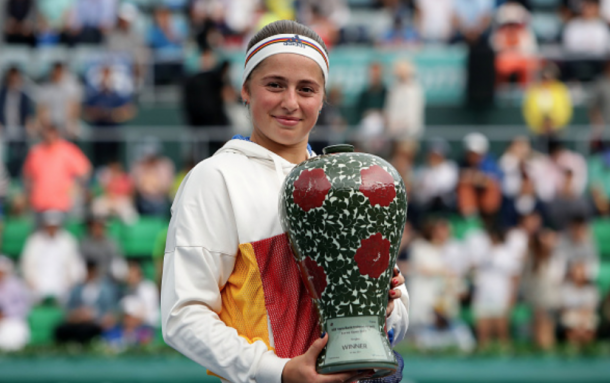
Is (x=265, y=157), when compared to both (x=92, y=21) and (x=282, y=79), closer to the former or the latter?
(x=282, y=79)

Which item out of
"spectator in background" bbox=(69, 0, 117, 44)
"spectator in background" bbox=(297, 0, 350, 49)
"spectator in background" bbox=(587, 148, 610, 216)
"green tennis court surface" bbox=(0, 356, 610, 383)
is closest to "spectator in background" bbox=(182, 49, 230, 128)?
"spectator in background" bbox=(297, 0, 350, 49)

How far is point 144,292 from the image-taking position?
9445 mm

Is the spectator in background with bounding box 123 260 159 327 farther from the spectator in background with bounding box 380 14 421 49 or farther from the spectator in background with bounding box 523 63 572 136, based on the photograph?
the spectator in background with bounding box 380 14 421 49

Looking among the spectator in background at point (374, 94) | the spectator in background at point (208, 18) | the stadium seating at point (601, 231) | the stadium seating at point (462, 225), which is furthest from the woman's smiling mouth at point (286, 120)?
the spectator in background at point (208, 18)

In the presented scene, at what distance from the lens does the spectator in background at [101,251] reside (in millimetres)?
10000

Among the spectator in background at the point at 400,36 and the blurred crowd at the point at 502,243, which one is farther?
the spectator in background at the point at 400,36

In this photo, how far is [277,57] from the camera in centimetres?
259

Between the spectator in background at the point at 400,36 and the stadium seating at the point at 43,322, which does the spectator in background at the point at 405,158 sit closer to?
the spectator in background at the point at 400,36

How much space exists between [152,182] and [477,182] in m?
3.71

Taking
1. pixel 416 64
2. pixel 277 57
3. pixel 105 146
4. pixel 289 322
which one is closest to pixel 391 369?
pixel 289 322

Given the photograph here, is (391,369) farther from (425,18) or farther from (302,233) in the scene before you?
(425,18)

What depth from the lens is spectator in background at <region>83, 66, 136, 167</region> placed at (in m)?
11.8

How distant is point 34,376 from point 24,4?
8.72 metres

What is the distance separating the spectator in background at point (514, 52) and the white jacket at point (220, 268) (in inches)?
431
